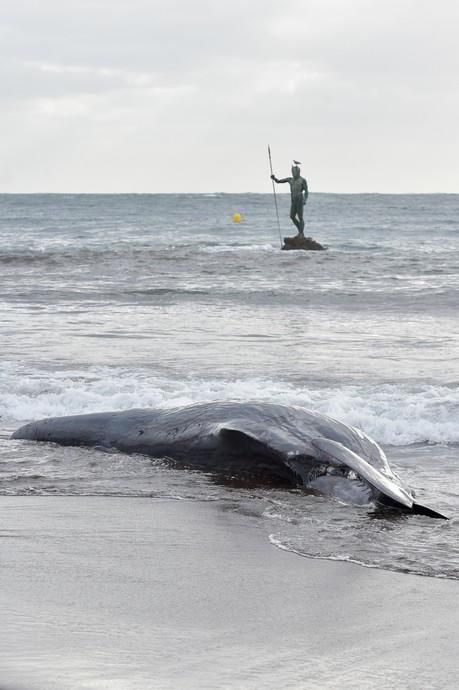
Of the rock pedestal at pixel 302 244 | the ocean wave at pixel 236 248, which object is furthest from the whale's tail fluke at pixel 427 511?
the ocean wave at pixel 236 248

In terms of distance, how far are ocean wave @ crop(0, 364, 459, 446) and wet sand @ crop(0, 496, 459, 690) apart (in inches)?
128

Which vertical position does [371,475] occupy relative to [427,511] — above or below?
above

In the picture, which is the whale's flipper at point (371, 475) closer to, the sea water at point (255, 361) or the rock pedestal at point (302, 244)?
the sea water at point (255, 361)

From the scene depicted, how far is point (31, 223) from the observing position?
61188 millimetres

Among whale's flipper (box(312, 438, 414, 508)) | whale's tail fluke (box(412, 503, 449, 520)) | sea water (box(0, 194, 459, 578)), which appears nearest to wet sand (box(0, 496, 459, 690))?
sea water (box(0, 194, 459, 578))

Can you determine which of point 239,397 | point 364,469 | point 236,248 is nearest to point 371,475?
point 364,469

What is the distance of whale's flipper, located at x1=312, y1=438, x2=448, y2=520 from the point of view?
5.57m

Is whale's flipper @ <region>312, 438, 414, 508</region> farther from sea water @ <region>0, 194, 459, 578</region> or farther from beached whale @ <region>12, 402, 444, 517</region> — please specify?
sea water @ <region>0, 194, 459, 578</region>

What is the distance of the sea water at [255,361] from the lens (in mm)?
5883

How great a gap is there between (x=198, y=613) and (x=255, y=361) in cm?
804

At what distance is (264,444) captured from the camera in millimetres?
6500

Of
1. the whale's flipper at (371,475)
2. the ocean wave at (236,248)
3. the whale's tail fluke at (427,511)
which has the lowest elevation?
the whale's tail fluke at (427,511)

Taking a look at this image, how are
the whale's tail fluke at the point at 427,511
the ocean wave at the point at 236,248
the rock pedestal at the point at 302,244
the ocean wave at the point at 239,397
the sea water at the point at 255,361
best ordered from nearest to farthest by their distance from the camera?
1. the whale's tail fluke at the point at 427,511
2. the sea water at the point at 255,361
3. the ocean wave at the point at 239,397
4. the rock pedestal at the point at 302,244
5. the ocean wave at the point at 236,248

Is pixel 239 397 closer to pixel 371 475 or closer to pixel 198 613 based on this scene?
pixel 371 475
